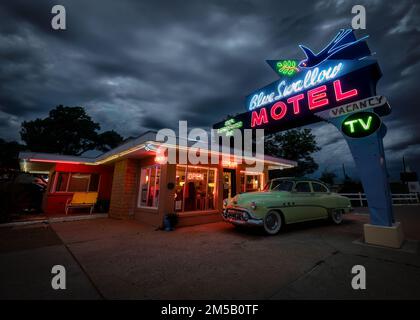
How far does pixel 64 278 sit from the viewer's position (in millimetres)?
3094

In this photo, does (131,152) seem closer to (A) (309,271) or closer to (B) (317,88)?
(A) (309,271)

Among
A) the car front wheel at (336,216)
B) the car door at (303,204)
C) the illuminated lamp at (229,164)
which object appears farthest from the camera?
the illuminated lamp at (229,164)

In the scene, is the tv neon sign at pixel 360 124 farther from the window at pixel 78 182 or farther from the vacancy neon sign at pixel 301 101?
the window at pixel 78 182

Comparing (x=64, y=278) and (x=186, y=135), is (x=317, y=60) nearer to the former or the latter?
(x=186, y=135)

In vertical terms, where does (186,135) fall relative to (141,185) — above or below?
above

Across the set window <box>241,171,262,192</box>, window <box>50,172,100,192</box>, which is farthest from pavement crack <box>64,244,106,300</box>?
window <box>50,172,100,192</box>

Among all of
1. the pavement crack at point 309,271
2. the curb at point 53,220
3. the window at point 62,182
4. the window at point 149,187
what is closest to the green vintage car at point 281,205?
the pavement crack at point 309,271

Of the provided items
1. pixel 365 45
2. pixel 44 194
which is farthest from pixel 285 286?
pixel 44 194

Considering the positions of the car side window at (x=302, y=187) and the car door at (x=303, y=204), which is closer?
the car door at (x=303, y=204)

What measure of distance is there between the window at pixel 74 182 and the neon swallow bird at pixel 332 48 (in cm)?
1445

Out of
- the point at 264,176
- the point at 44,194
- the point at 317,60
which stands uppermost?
the point at 317,60

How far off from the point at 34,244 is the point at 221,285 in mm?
5441

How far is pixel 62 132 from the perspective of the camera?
26.4 meters

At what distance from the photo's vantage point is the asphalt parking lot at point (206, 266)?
8.78 ft
